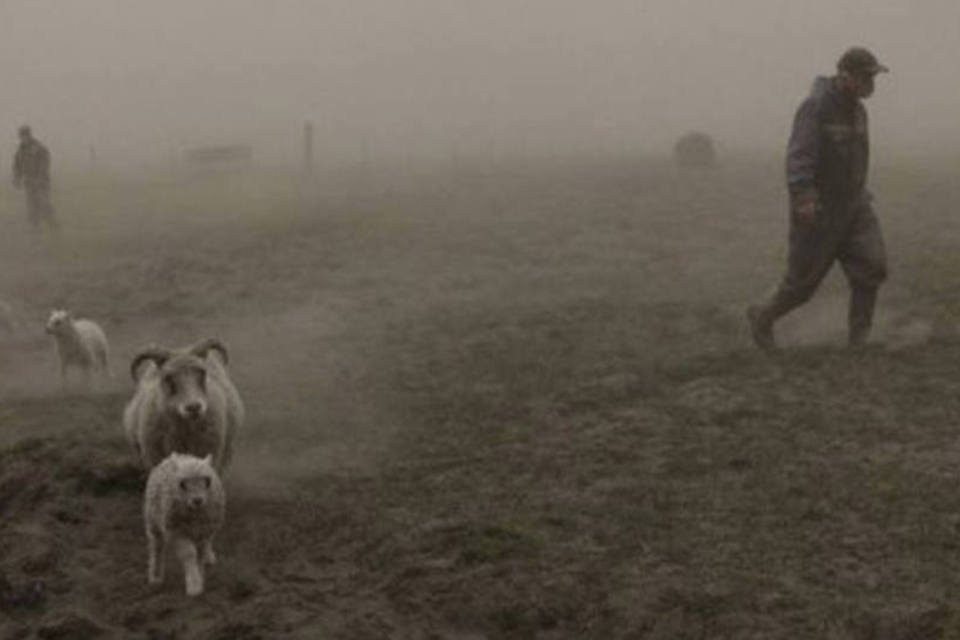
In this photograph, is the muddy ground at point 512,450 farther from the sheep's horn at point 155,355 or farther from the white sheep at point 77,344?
the sheep's horn at point 155,355

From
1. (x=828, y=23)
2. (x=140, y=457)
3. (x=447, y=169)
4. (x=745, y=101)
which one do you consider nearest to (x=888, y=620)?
(x=140, y=457)

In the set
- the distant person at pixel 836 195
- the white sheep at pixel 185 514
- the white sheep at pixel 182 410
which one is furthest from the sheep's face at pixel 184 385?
the distant person at pixel 836 195

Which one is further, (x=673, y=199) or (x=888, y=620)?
(x=673, y=199)

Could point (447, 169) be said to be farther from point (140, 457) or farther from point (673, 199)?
point (140, 457)

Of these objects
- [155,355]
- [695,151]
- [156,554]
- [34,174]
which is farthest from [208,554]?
Answer: [695,151]

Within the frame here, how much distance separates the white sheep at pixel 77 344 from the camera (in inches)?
632

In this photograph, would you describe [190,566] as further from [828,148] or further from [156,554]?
[828,148]

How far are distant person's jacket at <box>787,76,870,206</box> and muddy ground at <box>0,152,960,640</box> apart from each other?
1.63 m

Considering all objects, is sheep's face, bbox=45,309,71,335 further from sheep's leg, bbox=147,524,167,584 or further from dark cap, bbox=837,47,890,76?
dark cap, bbox=837,47,890,76

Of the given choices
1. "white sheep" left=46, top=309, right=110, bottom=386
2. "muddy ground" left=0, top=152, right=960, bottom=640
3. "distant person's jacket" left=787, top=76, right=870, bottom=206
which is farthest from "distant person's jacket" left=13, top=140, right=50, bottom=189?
"distant person's jacket" left=787, top=76, right=870, bottom=206

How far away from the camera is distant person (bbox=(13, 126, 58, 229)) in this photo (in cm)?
2861

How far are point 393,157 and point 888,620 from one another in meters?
41.1

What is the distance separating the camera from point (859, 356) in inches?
582

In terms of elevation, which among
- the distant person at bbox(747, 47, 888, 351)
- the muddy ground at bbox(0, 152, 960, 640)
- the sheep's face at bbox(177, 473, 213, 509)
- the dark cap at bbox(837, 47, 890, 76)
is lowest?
the muddy ground at bbox(0, 152, 960, 640)
